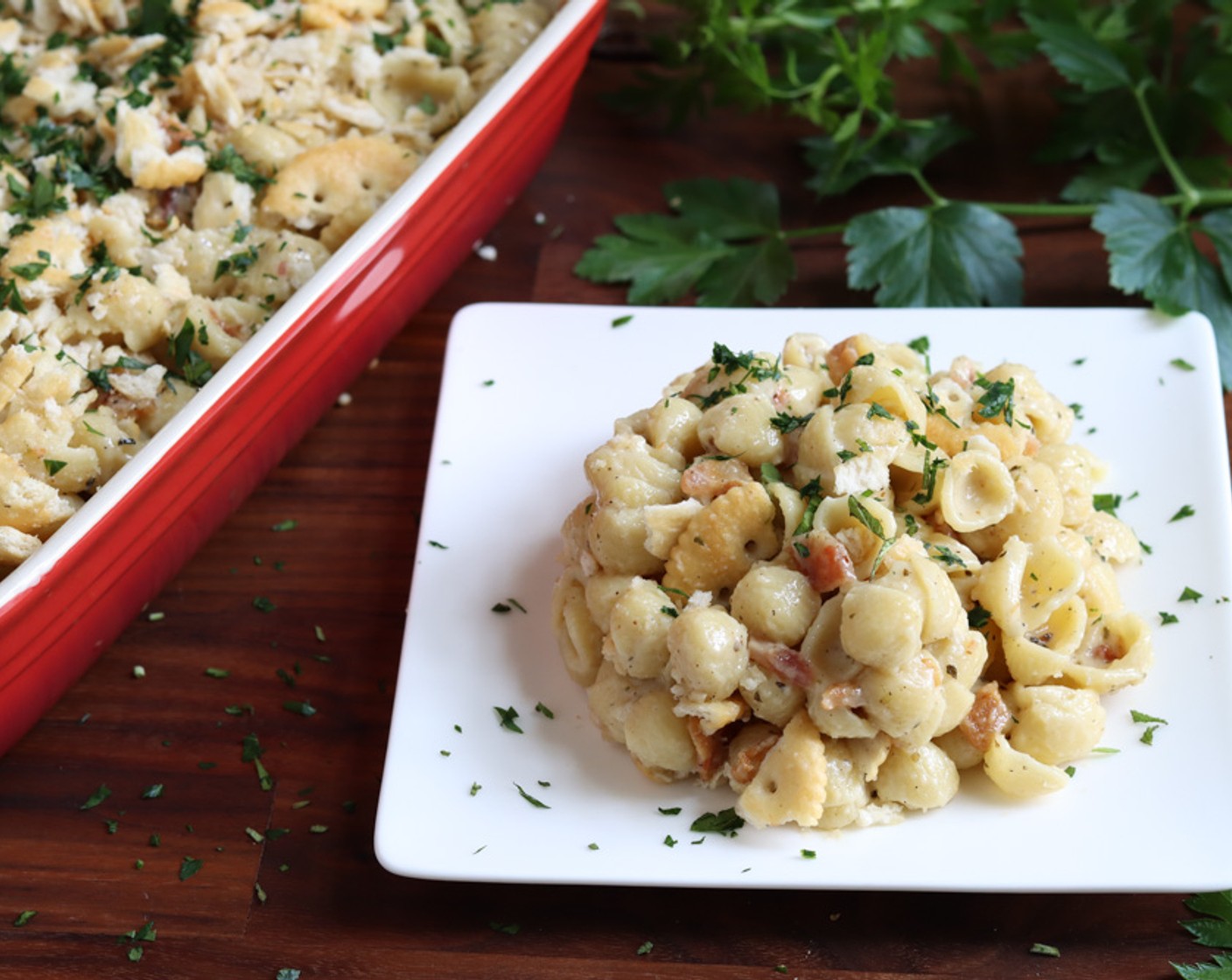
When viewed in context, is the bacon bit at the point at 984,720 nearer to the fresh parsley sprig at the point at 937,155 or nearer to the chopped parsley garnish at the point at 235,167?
the fresh parsley sprig at the point at 937,155

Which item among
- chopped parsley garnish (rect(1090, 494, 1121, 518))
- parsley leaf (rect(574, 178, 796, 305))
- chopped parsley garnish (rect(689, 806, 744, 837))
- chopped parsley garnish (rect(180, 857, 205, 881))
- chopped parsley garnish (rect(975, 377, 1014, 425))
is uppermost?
chopped parsley garnish (rect(975, 377, 1014, 425))

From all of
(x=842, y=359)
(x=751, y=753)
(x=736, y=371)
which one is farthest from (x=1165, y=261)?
(x=751, y=753)

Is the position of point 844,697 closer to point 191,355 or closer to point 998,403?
point 998,403

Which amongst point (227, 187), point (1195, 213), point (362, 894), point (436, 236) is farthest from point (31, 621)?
point (1195, 213)

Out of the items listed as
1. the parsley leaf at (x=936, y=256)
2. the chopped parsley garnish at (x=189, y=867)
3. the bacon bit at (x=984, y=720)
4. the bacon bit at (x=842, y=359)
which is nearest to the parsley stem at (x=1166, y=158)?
the parsley leaf at (x=936, y=256)

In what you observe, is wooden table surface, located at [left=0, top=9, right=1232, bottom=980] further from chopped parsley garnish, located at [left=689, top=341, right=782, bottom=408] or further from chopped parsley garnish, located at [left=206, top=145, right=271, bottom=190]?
chopped parsley garnish, located at [left=689, top=341, right=782, bottom=408]

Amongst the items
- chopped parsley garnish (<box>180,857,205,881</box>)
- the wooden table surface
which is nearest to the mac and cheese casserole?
the wooden table surface
